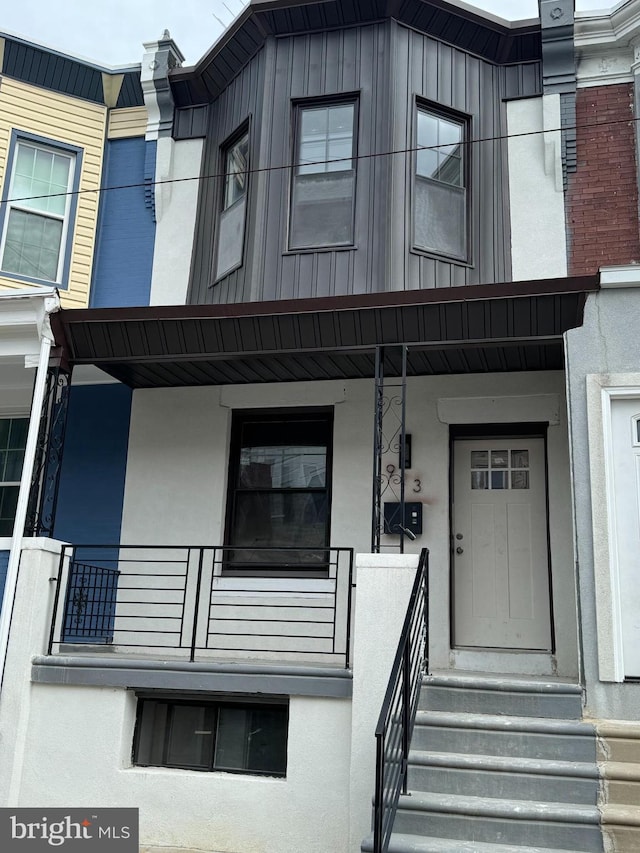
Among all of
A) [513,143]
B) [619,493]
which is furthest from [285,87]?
[619,493]

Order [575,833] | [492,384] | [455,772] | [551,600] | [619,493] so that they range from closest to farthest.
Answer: [575,833]
[455,772]
[619,493]
[551,600]
[492,384]

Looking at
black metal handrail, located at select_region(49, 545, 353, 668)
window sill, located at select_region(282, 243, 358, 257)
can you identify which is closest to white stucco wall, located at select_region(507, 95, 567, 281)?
window sill, located at select_region(282, 243, 358, 257)

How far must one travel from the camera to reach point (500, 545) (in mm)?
8031

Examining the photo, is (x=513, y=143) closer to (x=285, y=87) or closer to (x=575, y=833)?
(x=285, y=87)

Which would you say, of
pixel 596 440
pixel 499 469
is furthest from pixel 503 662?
pixel 596 440

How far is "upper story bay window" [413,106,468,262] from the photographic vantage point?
8.62 metres

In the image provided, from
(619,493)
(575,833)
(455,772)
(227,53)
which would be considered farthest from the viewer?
(227,53)

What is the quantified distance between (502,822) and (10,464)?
6659 mm

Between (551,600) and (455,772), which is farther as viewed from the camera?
(551,600)

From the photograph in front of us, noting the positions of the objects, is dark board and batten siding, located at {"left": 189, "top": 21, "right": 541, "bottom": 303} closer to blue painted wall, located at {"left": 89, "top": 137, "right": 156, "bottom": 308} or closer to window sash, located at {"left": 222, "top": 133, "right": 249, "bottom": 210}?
window sash, located at {"left": 222, "top": 133, "right": 249, "bottom": 210}

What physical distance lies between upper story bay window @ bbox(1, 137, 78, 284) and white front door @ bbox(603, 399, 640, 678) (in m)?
6.32

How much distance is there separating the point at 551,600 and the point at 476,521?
1000mm

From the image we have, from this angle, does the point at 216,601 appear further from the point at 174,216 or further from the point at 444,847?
the point at 174,216

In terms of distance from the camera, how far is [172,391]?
908 centimetres
